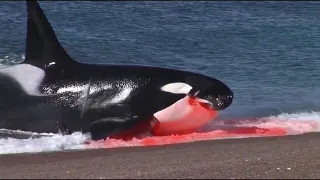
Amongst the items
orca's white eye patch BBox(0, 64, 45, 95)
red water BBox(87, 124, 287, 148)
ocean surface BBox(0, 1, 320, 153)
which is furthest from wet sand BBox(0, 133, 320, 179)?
orca's white eye patch BBox(0, 64, 45, 95)

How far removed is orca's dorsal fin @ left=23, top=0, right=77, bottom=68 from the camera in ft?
43.3

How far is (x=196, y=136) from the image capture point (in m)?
13.2

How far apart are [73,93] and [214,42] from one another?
1345cm

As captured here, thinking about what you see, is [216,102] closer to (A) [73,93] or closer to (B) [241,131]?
(B) [241,131]

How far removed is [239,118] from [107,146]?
3856 millimetres

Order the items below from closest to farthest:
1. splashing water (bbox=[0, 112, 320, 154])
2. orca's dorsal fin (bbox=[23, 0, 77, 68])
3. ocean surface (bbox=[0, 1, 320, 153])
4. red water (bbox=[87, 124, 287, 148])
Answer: splashing water (bbox=[0, 112, 320, 154]) → red water (bbox=[87, 124, 287, 148]) → orca's dorsal fin (bbox=[23, 0, 77, 68]) → ocean surface (bbox=[0, 1, 320, 153])

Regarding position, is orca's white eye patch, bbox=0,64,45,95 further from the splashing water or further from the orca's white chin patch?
the orca's white chin patch

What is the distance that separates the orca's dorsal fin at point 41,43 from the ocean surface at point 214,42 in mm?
1358

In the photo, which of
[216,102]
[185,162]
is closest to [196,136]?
[216,102]

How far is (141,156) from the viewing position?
36.8ft

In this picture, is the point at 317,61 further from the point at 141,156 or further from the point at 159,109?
the point at 141,156

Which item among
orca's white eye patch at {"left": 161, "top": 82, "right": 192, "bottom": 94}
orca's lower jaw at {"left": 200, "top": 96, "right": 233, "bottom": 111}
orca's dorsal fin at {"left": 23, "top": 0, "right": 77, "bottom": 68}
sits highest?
orca's dorsal fin at {"left": 23, "top": 0, "right": 77, "bottom": 68}

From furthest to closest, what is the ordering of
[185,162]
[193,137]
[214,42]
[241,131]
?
[214,42]
[241,131]
[193,137]
[185,162]

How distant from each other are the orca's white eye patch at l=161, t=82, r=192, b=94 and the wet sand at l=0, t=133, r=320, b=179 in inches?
43.9
